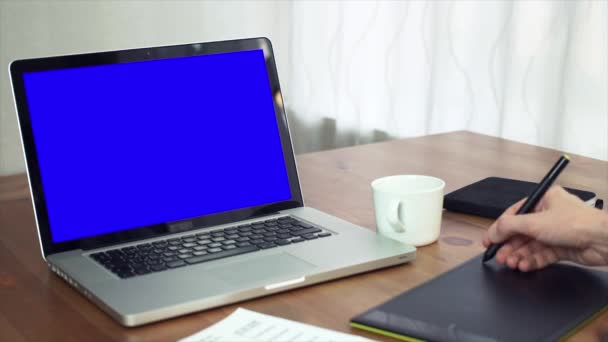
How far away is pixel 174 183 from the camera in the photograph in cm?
109

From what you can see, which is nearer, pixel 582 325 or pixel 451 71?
pixel 582 325

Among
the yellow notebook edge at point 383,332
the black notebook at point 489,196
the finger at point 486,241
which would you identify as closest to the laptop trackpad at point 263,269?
the yellow notebook edge at point 383,332

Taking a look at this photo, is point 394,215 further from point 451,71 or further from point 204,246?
point 451,71

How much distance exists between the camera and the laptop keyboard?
94cm

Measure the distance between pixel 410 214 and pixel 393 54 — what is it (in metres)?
1.81

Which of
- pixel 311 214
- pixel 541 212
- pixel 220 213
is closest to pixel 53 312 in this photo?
pixel 220 213

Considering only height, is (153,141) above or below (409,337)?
above

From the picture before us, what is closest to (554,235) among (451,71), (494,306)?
(494,306)

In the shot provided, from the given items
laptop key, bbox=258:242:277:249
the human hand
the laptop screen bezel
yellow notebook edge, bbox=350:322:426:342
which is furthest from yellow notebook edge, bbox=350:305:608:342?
the laptop screen bezel

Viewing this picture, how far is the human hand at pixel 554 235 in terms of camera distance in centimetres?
93

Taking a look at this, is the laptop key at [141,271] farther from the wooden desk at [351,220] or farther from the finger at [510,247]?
the finger at [510,247]

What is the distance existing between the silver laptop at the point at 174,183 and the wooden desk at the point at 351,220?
0.08 feet

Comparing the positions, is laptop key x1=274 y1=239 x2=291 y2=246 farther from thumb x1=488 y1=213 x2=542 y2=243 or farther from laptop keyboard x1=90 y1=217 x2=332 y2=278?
thumb x1=488 y1=213 x2=542 y2=243

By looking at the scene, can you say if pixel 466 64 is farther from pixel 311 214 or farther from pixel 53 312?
pixel 53 312
